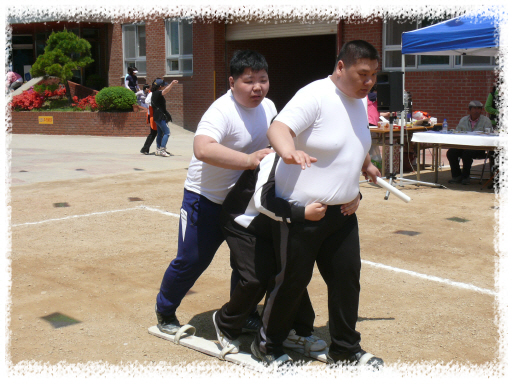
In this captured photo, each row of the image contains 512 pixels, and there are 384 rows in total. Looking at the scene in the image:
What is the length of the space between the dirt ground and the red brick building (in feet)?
27.7

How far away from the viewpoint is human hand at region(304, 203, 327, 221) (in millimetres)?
3244

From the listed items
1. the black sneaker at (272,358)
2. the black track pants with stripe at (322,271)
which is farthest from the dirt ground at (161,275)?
the black track pants with stripe at (322,271)

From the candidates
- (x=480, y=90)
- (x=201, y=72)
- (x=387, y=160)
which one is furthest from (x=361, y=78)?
(x=201, y=72)

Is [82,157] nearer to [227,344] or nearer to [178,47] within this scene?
[178,47]

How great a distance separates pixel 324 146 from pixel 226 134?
67 cm

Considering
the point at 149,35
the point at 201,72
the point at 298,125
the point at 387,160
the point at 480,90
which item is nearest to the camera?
the point at 298,125

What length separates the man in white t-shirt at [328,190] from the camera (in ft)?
10.5

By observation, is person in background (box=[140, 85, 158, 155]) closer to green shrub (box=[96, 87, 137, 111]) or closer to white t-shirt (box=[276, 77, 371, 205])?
green shrub (box=[96, 87, 137, 111])

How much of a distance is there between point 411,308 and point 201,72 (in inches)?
750

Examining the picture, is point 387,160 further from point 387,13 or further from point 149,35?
point 149,35

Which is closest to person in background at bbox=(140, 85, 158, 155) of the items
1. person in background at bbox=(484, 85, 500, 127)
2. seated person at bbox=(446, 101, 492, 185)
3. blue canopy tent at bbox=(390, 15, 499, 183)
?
blue canopy tent at bbox=(390, 15, 499, 183)

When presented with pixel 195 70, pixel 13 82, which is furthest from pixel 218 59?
pixel 13 82

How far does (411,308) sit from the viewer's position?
15.4 feet

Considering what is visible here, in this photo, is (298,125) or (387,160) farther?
(387,160)
